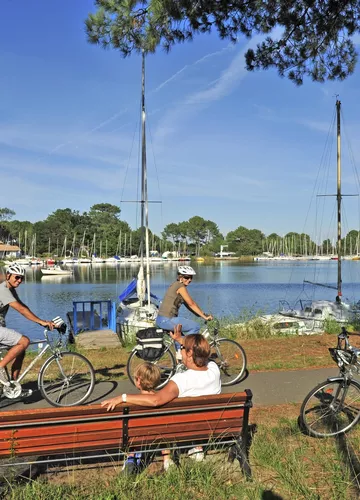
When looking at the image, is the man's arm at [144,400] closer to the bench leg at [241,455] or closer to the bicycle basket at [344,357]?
the bench leg at [241,455]

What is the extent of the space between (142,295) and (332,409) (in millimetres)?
15698

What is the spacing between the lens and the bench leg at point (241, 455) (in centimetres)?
364

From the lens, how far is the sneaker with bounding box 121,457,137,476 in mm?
3573

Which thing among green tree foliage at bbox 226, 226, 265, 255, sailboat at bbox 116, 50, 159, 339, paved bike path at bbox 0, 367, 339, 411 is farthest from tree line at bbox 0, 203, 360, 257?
paved bike path at bbox 0, 367, 339, 411

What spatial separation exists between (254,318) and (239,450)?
873cm

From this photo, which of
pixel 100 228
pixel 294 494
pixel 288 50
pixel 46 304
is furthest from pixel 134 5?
pixel 100 228

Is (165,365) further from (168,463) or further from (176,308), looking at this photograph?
(168,463)

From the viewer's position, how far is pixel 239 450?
3773 millimetres

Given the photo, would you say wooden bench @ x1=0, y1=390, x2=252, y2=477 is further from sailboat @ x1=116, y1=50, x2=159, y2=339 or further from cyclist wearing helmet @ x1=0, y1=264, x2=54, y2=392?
sailboat @ x1=116, y1=50, x2=159, y2=339

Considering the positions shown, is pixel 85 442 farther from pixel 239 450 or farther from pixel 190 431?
pixel 239 450

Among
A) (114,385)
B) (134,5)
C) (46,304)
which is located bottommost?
Answer: (46,304)

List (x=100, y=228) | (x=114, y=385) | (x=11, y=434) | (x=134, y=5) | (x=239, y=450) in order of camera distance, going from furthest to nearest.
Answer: (x=100, y=228), (x=134, y=5), (x=114, y=385), (x=239, y=450), (x=11, y=434)

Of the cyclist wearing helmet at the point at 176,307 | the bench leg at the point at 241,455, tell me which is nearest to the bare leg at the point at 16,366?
the cyclist wearing helmet at the point at 176,307

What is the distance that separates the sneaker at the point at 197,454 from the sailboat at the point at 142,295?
1275 cm
